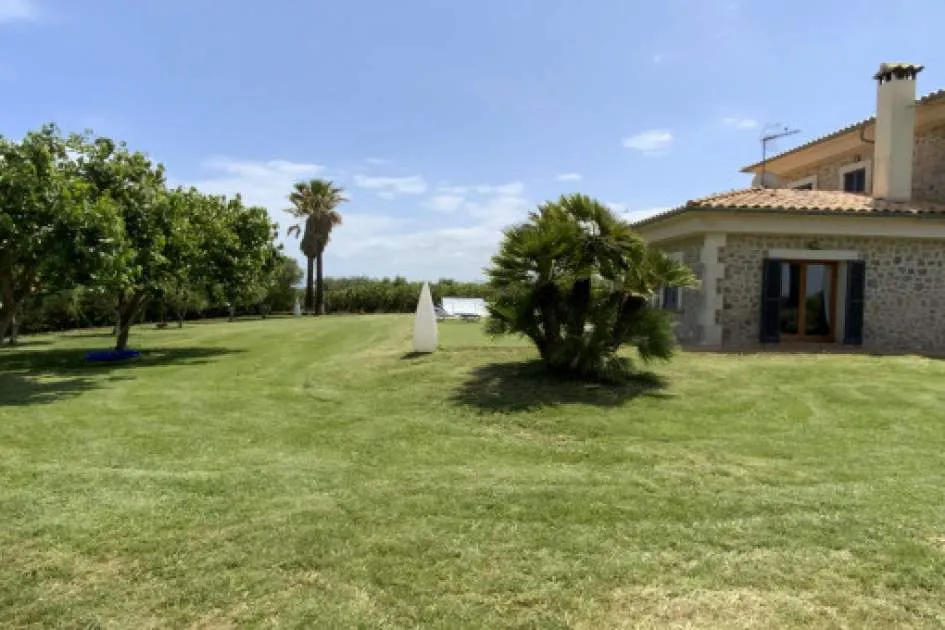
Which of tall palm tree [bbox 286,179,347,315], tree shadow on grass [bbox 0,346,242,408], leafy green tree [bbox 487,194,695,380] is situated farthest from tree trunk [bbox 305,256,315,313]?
leafy green tree [bbox 487,194,695,380]

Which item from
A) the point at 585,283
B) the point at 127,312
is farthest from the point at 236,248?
the point at 585,283

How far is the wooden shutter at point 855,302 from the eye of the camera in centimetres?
1644

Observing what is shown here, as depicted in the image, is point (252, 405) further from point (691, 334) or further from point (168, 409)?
point (691, 334)

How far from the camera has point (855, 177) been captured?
71.9ft

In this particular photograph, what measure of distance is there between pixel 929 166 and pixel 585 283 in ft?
47.5

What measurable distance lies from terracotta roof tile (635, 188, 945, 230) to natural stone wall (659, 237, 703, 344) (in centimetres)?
107

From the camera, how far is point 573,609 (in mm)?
3904

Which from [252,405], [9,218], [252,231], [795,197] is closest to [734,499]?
[252,405]

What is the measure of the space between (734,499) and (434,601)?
3048mm

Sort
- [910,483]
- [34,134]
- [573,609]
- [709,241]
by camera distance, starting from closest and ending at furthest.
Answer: [573,609], [910,483], [34,134], [709,241]

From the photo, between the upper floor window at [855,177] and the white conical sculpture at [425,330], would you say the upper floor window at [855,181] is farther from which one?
the white conical sculpture at [425,330]

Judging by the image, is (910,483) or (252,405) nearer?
(910,483)

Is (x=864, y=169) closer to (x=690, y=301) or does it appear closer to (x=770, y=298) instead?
(x=770, y=298)

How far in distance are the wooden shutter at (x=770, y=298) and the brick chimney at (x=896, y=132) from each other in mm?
4423
